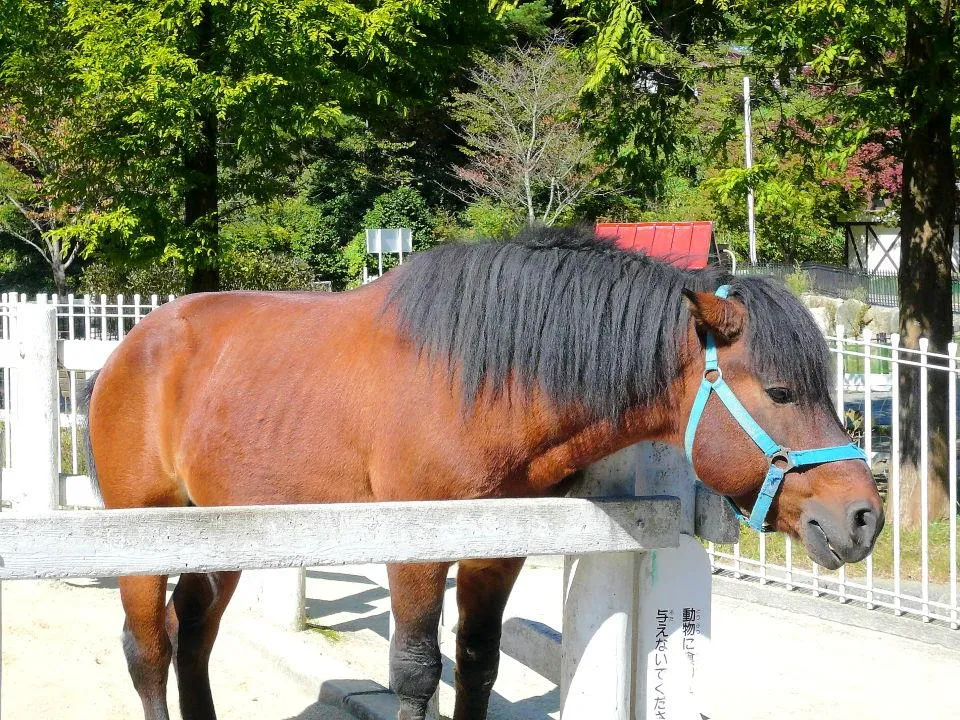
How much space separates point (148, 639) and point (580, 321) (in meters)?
2.06

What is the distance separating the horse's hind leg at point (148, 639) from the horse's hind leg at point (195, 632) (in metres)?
0.22

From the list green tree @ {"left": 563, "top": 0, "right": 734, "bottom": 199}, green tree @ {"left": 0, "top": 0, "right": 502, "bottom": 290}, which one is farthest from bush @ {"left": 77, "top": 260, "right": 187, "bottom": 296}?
green tree @ {"left": 563, "top": 0, "right": 734, "bottom": 199}

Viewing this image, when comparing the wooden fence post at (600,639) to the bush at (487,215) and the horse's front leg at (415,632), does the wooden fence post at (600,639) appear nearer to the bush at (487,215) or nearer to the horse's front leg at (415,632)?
the horse's front leg at (415,632)

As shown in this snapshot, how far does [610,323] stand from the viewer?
2562 mm

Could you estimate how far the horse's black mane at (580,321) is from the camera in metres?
2.45

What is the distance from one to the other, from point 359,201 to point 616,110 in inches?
906

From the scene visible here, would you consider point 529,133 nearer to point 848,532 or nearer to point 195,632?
point 195,632

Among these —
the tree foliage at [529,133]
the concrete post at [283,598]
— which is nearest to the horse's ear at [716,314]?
the concrete post at [283,598]

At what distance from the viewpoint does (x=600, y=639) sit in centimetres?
230

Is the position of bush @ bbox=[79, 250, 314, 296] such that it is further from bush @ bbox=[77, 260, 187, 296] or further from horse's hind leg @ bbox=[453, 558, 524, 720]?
horse's hind leg @ bbox=[453, 558, 524, 720]

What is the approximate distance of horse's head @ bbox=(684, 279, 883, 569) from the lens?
2287 mm

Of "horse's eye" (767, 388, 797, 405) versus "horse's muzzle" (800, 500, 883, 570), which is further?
"horse's eye" (767, 388, 797, 405)

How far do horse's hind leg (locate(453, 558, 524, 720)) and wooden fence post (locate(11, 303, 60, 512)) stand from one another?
3494 mm

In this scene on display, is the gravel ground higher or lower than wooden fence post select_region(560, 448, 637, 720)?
lower
